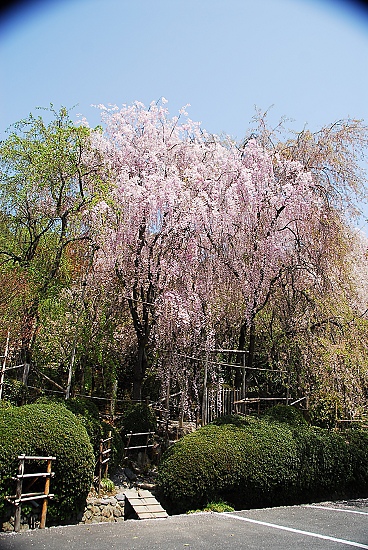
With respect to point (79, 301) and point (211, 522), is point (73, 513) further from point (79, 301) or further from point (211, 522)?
point (79, 301)

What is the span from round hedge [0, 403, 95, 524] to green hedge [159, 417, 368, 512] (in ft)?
4.34

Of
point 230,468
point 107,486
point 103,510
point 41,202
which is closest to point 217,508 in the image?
point 230,468

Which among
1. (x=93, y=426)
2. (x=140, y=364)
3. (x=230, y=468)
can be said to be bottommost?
(x=230, y=468)

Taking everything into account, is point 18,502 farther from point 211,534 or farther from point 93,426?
point 93,426

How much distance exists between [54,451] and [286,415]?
16.4 feet

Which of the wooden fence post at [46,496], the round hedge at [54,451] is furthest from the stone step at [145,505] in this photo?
the wooden fence post at [46,496]

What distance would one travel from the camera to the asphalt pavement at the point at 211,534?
16.8 ft

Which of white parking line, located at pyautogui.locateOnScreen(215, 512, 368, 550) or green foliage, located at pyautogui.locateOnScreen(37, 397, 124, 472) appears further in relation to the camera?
green foliage, located at pyautogui.locateOnScreen(37, 397, 124, 472)

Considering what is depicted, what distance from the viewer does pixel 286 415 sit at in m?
9.73

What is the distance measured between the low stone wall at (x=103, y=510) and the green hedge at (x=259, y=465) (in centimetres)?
79

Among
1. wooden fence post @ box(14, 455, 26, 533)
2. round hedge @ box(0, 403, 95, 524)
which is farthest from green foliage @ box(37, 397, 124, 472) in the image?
wooden fence post @ box(14, 455, 26, 533)

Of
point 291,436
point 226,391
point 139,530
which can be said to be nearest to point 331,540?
point 139,530

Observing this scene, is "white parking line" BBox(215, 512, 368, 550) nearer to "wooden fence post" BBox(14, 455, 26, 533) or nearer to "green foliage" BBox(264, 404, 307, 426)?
"wooden fence post" BBox(14, 455, 26, 533)

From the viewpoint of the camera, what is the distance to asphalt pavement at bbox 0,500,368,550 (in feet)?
16.8
